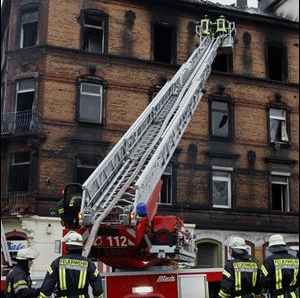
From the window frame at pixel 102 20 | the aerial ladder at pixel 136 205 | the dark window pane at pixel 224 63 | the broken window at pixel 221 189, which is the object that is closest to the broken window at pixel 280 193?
the broken window at pixel 221 189

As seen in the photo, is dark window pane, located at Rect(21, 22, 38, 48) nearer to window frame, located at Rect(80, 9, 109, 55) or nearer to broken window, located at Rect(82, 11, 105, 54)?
window frame, located at Rect(80, 9, 109, 55)

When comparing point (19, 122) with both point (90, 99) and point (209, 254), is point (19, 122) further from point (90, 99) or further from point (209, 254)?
point (209, 254)

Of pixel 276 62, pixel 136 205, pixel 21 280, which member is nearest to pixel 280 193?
pixel 276 62

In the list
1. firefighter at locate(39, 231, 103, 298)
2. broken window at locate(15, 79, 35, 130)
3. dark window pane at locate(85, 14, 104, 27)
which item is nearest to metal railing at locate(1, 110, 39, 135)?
broken window at locate(15, 79, 35, 130)

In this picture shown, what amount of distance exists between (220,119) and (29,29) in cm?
736

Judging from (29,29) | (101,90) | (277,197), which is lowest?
(277,197)

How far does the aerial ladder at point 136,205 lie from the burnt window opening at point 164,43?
929 cm

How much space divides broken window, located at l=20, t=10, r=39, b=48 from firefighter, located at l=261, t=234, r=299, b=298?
14.6 m

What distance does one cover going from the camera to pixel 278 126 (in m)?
22.8

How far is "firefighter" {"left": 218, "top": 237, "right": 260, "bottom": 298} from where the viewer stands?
7328mm

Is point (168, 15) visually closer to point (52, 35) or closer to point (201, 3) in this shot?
point (201, 3)

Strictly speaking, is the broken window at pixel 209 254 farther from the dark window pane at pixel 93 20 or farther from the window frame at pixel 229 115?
the dark window pane at pixel 93 20

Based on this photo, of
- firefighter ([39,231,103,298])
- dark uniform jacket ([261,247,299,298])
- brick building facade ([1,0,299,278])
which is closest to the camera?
firefighter ([39,231,103,298])

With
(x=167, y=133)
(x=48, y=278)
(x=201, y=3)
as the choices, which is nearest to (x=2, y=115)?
(x=201, y=3)
